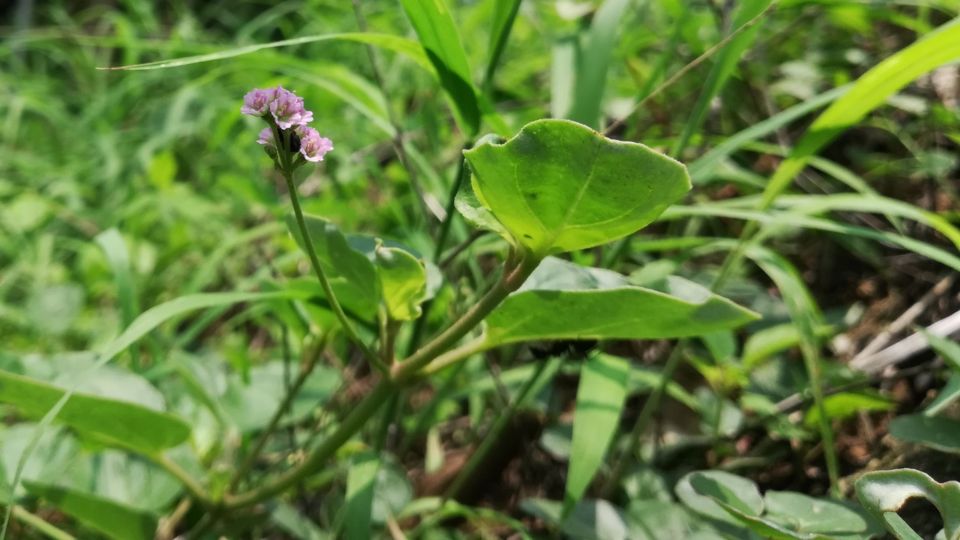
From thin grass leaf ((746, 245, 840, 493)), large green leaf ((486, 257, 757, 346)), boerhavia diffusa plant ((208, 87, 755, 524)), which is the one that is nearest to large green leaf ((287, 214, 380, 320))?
boerhavia diffusa plant ((208, 87, 755, 524))

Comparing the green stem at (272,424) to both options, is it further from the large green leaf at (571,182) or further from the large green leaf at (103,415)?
the large green leaf at (571,182)

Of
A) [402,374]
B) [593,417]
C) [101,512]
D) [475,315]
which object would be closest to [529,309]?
[475,315]

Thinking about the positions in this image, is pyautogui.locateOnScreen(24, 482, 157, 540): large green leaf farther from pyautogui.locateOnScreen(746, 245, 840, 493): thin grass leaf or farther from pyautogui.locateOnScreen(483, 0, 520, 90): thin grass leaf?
pyautogui.locateOnScreen(746, 245, 840, 493): thin grass leaf

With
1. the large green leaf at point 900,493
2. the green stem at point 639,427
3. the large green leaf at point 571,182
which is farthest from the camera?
the green stem at point 639,427

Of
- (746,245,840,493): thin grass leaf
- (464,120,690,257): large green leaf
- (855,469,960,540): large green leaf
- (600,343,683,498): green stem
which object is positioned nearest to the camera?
(464,120,690,257): large green leaf

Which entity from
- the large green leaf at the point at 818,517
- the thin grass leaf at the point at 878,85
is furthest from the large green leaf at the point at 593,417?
the thin grass leaf at the point at 878,85

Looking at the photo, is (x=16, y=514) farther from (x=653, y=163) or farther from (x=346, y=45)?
(x=346, y=45)

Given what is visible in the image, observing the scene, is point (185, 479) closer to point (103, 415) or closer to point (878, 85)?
point (103, 415)
